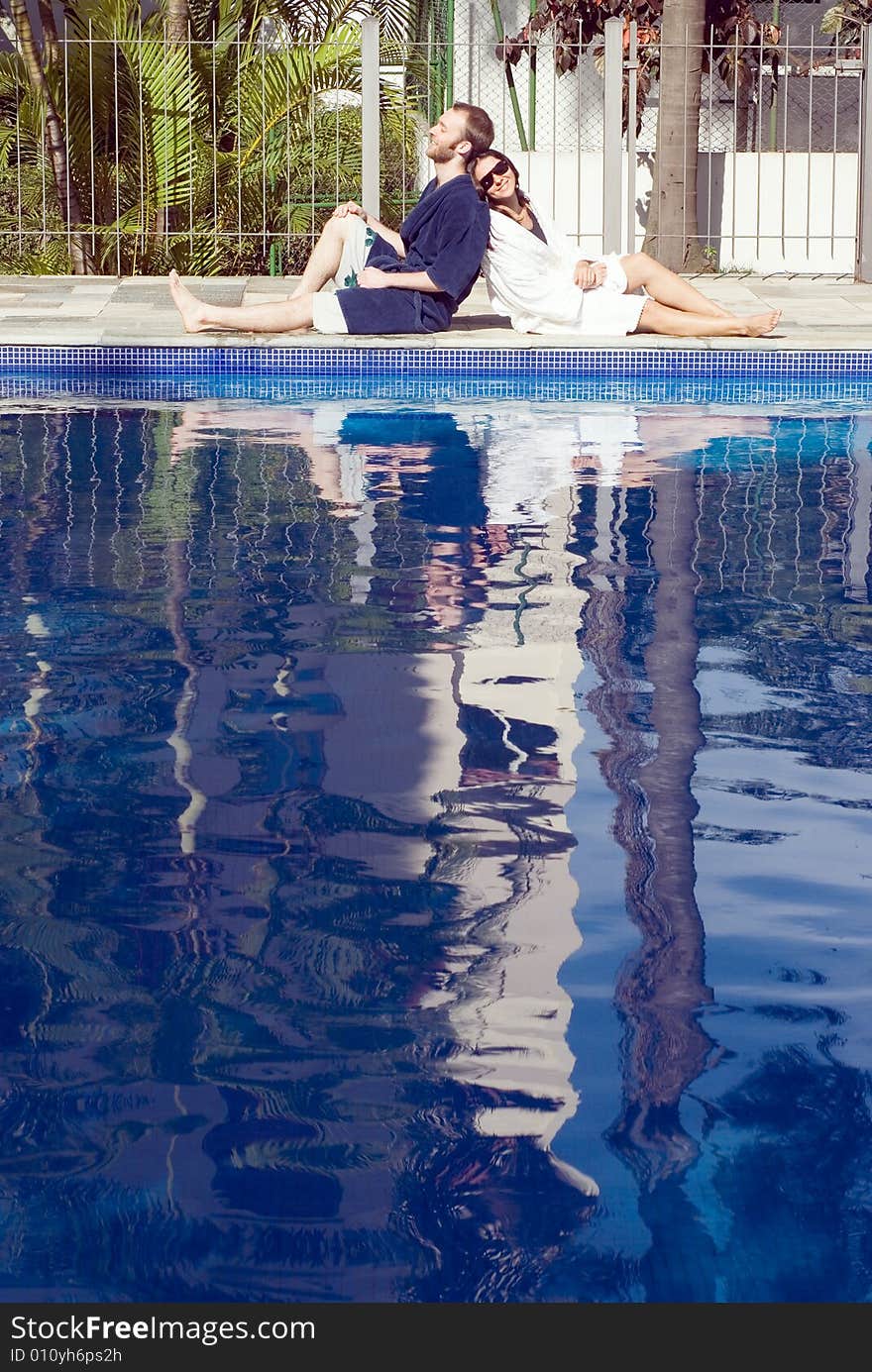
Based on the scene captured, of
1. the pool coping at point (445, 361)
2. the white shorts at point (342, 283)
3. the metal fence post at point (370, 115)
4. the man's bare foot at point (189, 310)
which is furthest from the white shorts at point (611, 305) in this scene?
→ the metal fence post at point (370, 115)

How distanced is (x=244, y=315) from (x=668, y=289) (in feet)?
7.06

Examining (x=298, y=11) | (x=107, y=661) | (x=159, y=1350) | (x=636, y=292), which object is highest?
(x=298, y=11)

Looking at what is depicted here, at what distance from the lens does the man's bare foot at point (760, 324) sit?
963cm

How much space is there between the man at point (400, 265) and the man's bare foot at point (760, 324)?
139 cm

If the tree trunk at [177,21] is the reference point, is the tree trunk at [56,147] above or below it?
below

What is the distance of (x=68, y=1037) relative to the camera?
8.58 feet

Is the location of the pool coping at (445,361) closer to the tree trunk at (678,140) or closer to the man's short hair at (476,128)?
the man's short hair at (476,128)

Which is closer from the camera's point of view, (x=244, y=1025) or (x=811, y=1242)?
(x=811, y=1242)

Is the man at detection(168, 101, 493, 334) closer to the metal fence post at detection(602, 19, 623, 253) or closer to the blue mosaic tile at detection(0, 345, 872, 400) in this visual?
the blue mosaic tile at detection(0, 345, 872, 400)

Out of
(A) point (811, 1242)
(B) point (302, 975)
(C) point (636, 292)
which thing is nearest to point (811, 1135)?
(A) point (811, 1242)

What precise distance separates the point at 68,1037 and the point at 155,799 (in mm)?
987

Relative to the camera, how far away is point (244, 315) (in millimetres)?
9812

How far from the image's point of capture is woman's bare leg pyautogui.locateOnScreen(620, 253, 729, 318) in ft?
32.0

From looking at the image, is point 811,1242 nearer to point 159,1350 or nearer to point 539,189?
point 159,1350
